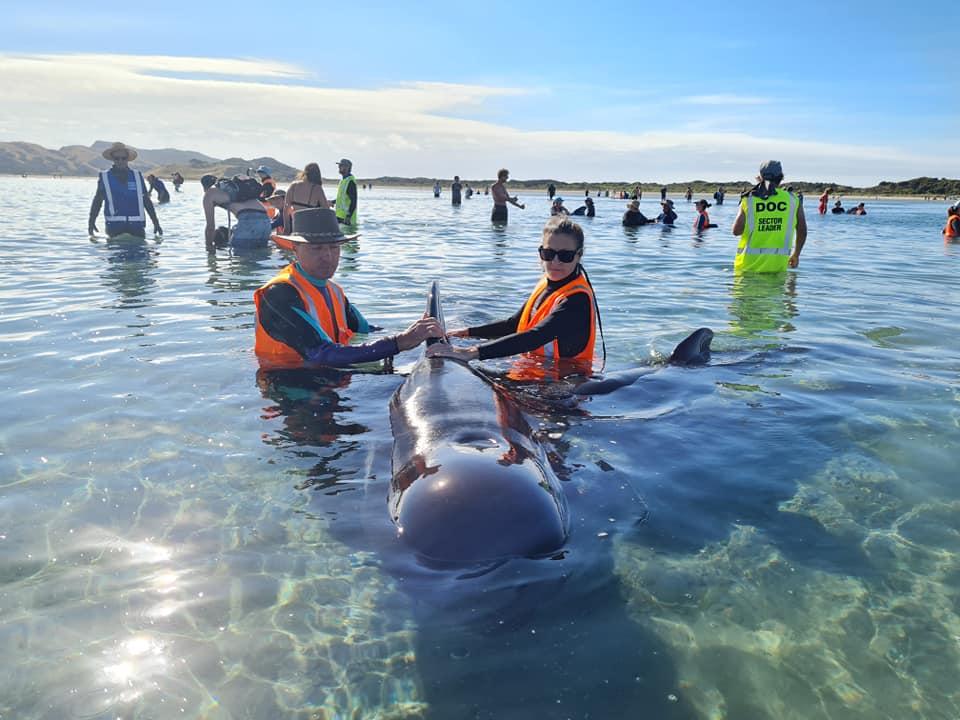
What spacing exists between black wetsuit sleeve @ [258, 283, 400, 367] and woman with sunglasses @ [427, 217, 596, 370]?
2.52ft

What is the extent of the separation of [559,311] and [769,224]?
27.4 ft

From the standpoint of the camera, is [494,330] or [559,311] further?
[494,330]

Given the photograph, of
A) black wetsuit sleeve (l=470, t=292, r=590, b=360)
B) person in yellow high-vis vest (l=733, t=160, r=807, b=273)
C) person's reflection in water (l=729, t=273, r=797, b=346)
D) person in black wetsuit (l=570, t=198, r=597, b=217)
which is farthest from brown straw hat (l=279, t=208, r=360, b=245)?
person in black wetsuit (l=570, t=198, r=597, b=217)

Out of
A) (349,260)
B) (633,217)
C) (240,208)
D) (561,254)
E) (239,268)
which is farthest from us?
(633,217)

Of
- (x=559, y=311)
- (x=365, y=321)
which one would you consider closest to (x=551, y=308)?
(x=559, y=311)

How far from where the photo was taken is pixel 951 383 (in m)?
7.40

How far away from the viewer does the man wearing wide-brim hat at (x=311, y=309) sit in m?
6.03

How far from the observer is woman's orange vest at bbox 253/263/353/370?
6.38m

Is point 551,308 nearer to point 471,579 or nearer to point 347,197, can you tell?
point 471,579

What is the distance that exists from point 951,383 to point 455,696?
706 centimetres

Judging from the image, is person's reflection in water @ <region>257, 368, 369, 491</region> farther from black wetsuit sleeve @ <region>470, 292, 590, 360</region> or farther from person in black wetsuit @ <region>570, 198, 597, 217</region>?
A: person in black wetsuit @ <region>570, 198, 597, 217</region>

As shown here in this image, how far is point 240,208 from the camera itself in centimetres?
1683

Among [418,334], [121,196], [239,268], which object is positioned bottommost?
[239,268]

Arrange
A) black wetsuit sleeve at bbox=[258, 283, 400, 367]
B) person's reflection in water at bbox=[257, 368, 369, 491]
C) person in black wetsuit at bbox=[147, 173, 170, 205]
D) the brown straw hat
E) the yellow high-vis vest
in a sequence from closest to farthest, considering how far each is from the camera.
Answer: person's reflection in water at bbox=[257, 368, 369, 491]
black wetsuit sleeve at bbox=[258, 283, 400, 367]
the brown straw hat
the yellow high-vis vest
person in black wetsuit at bbox=[147, 173, 170, 205]
